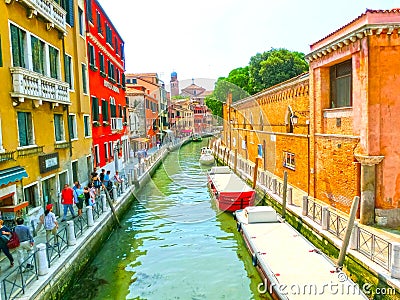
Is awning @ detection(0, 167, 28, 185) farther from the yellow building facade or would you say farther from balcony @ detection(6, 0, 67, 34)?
balcony @ detection(6, 0, 67, 34)

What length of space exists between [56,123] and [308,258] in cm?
950

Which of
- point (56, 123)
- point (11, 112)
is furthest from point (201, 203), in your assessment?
point (11, 112)

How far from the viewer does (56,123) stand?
1271cm

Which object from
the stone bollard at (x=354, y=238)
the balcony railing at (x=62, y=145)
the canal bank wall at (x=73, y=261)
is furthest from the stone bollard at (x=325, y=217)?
the balcony railing at (x=62, y=145)

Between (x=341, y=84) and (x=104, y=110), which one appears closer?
(x=341, y=84)

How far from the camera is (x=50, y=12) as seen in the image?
11570 mm

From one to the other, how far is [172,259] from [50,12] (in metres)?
8.72

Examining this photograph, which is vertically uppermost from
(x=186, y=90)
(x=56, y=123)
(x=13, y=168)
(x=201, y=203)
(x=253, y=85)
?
(x=186, y=90)

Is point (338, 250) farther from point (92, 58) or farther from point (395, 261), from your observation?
point (92, 58)

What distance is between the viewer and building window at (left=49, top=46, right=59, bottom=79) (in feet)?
A: 40.0

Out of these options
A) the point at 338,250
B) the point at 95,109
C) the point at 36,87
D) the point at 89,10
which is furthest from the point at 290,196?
the point at 89,10

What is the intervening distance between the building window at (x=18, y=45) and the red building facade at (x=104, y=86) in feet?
22.8

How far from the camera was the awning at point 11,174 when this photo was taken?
26.7ft

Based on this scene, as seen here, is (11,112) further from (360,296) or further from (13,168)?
(360,296)
